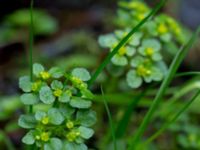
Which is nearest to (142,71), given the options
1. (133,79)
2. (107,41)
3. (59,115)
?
(133,79)

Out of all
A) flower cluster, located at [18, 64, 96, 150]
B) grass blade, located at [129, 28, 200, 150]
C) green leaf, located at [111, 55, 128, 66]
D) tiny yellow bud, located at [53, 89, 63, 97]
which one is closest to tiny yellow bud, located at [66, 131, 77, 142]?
flower cluster, located at [18, 64, 96, 150]

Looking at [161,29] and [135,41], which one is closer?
[135,41]

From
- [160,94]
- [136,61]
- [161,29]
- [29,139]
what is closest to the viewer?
[29,139]

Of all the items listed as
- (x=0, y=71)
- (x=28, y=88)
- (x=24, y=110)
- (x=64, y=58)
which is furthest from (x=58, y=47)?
(x=28, y=88)

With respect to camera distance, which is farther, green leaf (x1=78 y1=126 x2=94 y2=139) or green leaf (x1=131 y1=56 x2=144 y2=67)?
green leaf (x1=131 y1=56 x2=144 y2=67)

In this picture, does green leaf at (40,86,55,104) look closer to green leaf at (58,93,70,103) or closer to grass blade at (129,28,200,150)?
green leaf at (58,93,70,103)

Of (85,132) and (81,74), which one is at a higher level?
(81,74)

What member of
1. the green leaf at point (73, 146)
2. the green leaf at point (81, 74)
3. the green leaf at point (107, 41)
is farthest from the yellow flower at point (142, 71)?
the green leaf at point (73, 146)

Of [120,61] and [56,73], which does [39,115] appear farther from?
[120,61]
